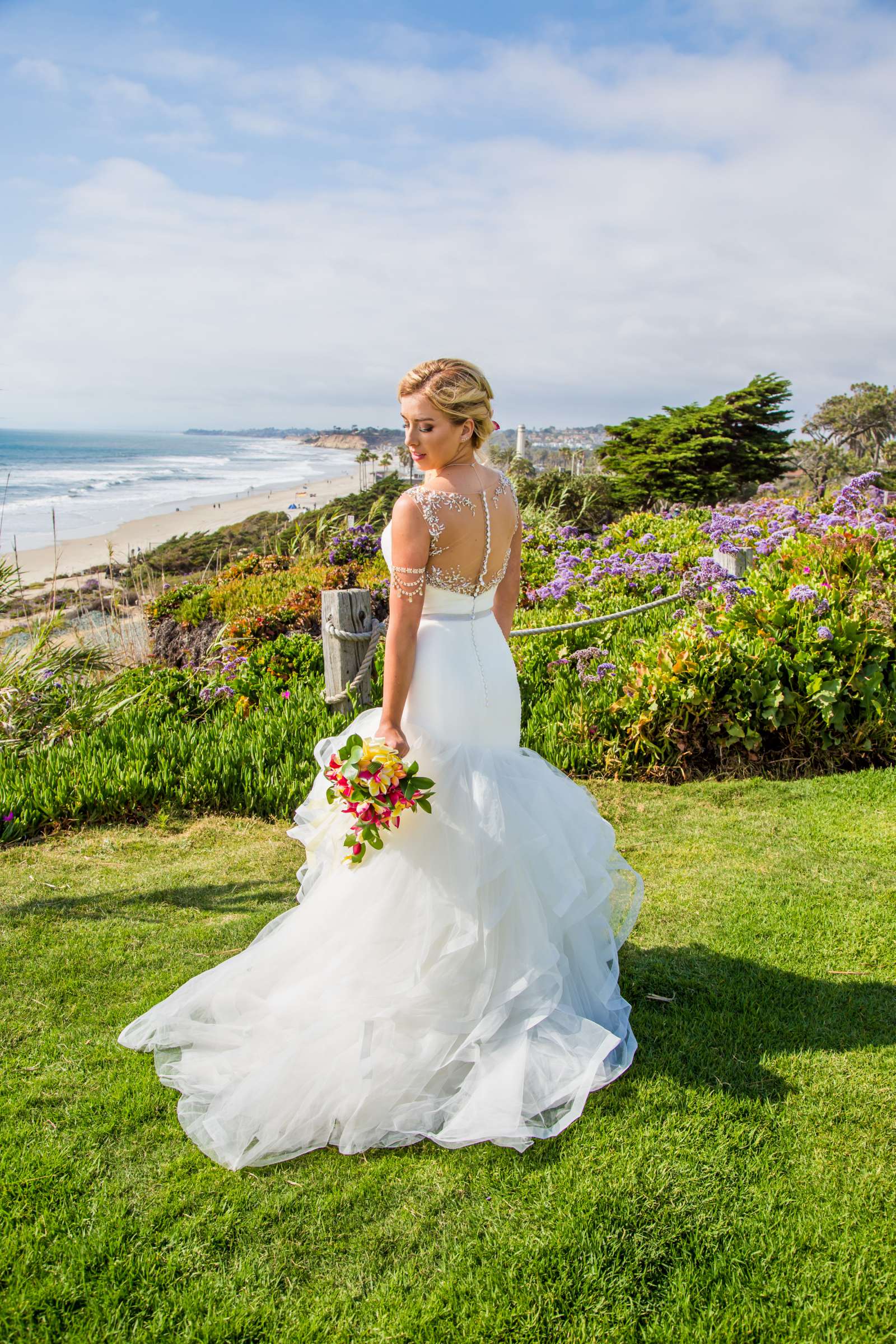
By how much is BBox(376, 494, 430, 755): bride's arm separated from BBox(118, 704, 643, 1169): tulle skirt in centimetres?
11

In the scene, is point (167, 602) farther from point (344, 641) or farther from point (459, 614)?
point (459, 614)

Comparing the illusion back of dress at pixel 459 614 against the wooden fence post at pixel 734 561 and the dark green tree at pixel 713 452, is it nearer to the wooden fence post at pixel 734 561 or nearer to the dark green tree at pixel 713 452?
the wooden fence post at pixel 734 561

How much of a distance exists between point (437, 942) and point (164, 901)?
1.90m

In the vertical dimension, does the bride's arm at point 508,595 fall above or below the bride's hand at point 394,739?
above

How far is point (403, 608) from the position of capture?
2.64m

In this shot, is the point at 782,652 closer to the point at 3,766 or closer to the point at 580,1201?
the point at 580,1201

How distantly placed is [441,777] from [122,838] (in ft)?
8.85

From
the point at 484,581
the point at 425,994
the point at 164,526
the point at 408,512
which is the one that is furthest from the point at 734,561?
the point at 164,526

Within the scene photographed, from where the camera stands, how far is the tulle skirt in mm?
2408

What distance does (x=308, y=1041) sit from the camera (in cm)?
251

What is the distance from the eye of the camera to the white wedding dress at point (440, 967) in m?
2.42

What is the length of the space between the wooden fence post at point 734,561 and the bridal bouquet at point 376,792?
4454 mm


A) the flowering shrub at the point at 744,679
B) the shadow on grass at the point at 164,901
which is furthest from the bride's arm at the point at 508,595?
the flowering shrub at the point at 744,679

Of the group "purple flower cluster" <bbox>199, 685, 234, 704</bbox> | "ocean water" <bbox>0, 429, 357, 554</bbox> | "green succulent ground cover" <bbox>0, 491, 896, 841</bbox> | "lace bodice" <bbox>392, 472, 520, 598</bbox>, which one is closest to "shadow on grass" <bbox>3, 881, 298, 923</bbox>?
"green succulent ground cover" <bbox>0, 491, 896, 841</bbox>
